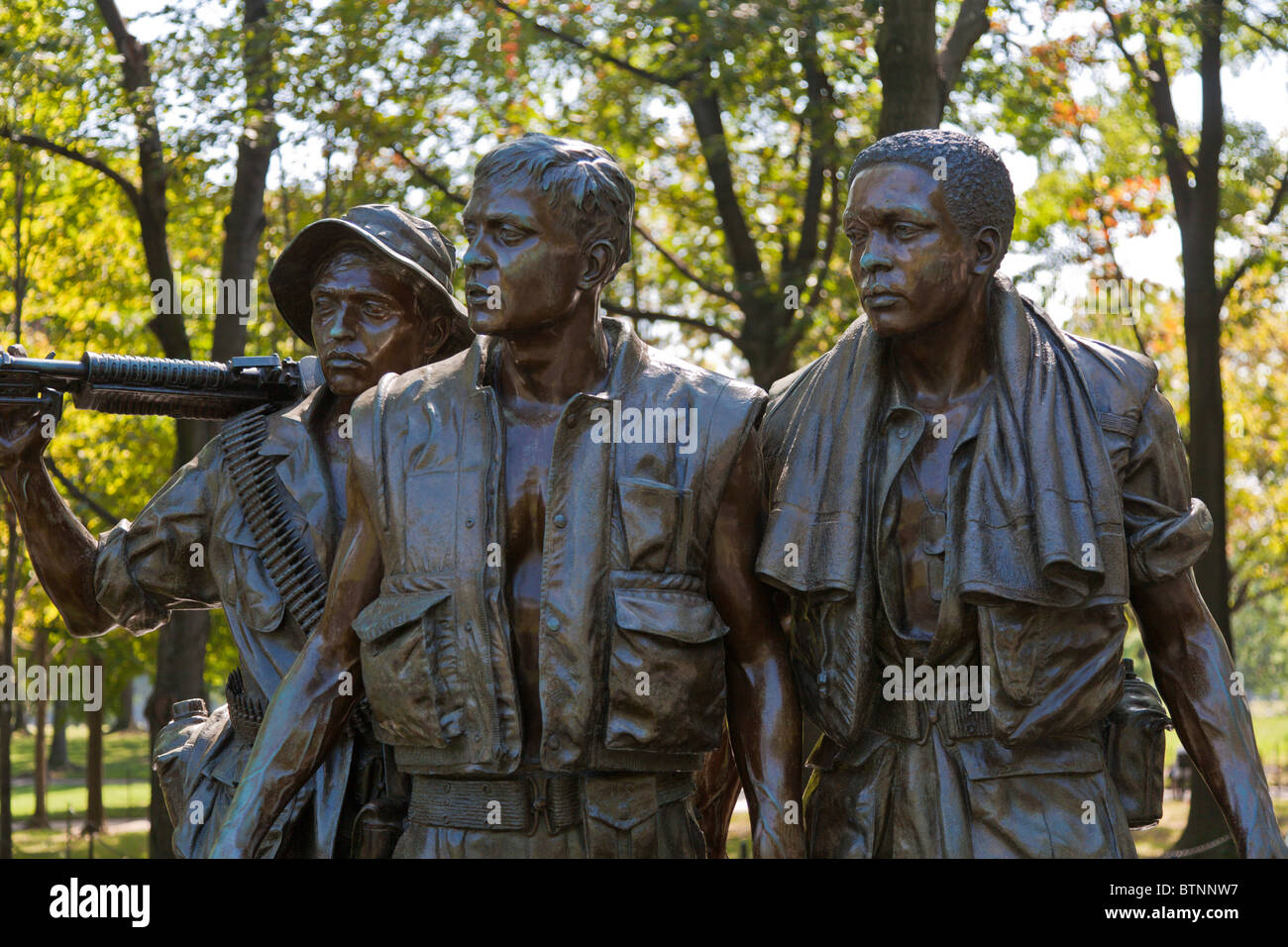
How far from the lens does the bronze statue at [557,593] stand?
4.26m

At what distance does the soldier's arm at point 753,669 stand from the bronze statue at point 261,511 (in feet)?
4.24

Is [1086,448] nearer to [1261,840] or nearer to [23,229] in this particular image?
[1261,840]

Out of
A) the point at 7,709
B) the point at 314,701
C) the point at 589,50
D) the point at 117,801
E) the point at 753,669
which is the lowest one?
the point at 117,801

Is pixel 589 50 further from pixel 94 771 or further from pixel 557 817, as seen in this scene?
pixel 94 771

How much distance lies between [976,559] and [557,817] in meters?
1.24

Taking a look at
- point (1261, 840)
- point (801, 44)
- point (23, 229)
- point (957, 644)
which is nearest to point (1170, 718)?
point (1261, 840)

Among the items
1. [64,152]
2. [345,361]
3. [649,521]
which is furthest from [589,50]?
[649,521]

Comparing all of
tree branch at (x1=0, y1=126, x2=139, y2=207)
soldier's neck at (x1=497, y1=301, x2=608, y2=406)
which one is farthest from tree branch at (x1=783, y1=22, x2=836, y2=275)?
soldier's neck at (x1=497, y1=301, x2=608, y2=406)

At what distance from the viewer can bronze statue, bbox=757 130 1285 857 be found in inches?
169

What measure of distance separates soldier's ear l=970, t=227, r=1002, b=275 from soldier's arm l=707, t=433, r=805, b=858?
2.43ft

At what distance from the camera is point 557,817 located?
169 inches

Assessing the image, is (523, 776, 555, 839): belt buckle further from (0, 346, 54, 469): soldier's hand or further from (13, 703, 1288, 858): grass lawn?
(13, 703, 1288, 858): grass lawn

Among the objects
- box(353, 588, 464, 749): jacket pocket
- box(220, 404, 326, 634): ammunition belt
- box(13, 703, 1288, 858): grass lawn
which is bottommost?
box(13, 703, 1288, 858): grass lawn

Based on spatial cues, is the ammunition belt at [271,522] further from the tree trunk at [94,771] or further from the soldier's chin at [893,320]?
the tree trunk at [94,771]
